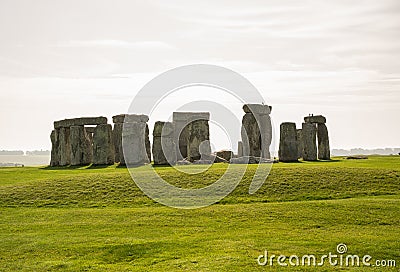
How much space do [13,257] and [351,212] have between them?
1191cm

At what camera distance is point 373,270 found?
14.7m

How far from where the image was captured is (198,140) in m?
37.1

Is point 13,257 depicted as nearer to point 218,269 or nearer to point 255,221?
point 218,269

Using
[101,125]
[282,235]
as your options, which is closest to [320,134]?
[101,125]

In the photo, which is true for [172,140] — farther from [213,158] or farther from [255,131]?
[255,131]

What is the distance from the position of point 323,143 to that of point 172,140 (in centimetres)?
1204

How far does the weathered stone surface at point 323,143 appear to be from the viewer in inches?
1604

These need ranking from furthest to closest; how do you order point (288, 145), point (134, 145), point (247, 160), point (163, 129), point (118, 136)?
1. point (118, 136)
2. point (288, 145)
3. point (134, 145)
4. point (163, 129)
5. point (247, 160)

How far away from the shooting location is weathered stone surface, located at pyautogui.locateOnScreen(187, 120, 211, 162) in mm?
36938

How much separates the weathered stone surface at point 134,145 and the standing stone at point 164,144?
154 centimetres

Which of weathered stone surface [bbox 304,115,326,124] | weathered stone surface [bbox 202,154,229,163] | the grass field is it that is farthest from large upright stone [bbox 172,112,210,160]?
the grass field

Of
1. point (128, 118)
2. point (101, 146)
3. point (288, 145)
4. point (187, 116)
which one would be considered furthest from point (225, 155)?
point (101, 146)

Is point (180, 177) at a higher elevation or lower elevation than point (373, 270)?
higher

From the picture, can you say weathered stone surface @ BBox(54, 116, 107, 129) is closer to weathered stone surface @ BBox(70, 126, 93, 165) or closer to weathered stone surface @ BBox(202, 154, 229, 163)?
weathered stone surface @ BBox(70, 126, 93, 165)
